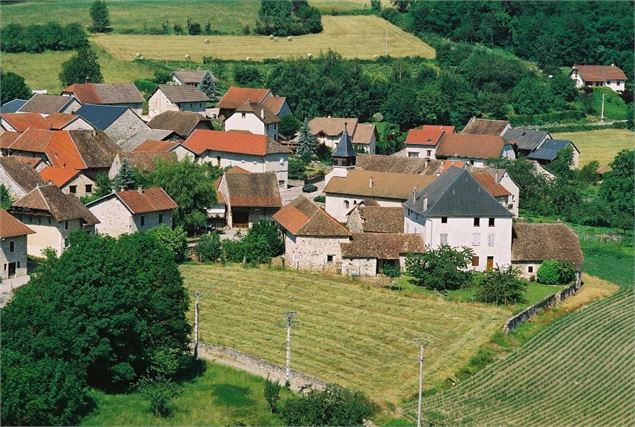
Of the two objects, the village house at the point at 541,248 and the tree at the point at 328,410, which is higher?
the tree at the point at 328,410


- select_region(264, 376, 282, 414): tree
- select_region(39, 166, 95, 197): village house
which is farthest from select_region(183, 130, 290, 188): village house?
select_region(264, 376, 282, 414): tree

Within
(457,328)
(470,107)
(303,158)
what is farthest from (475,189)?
(470,107)

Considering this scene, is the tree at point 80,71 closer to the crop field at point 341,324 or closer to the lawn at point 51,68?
the lawn at point 51,68

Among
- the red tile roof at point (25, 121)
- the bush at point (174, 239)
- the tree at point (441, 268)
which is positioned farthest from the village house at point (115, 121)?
the tree at point (441, 268)

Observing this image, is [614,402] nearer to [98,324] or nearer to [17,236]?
[98,324]

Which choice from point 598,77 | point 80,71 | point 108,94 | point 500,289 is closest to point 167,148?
point 108,94

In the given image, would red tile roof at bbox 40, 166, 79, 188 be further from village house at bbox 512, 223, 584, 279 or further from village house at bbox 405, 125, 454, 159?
village house at bbox 405, 125, 454, 159

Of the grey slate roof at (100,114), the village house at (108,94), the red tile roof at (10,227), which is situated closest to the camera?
the red tile roof at (10,227)

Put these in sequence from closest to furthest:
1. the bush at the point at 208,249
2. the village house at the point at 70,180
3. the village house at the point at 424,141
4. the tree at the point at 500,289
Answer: the tree at the point at 500,289, the bush at the point at 208,249, the village house at the point at 70,180, the village house at the point at 424,141
